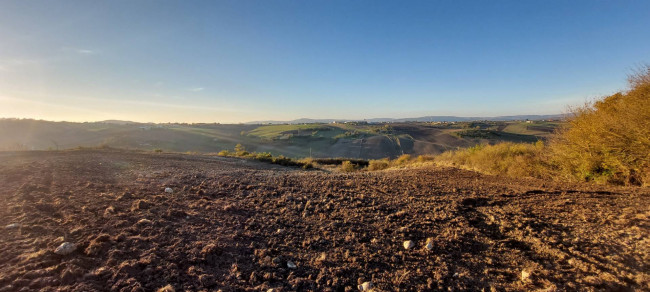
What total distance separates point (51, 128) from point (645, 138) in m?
74.4

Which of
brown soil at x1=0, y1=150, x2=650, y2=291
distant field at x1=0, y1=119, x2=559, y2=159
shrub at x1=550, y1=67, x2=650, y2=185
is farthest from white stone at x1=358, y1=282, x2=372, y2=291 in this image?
distant field at x1=0, y1=119, x2=559, y2=159

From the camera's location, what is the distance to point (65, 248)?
2.73 meters

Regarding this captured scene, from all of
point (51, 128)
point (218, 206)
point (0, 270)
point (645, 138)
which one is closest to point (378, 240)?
point (218, 206)

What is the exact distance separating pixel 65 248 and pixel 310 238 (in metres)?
2.58

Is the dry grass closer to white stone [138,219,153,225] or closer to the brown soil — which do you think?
the brown soil

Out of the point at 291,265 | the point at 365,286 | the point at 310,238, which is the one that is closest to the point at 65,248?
the point at 291,265

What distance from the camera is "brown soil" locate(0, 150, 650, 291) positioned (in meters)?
2.63

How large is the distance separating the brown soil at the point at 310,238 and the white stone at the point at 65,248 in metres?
0.07

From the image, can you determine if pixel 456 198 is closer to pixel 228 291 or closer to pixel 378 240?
pixel 378 240

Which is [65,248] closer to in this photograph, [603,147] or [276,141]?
[603,147]

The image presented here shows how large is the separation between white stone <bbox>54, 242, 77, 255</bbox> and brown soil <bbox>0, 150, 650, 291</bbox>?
0.07 metres

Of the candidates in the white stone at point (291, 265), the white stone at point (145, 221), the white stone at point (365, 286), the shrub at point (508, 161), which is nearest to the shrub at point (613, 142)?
the shrub at point (508, 161)

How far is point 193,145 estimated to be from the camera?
168ft

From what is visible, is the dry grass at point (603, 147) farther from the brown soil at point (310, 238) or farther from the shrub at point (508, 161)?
the brown soil at point (310, 238)
